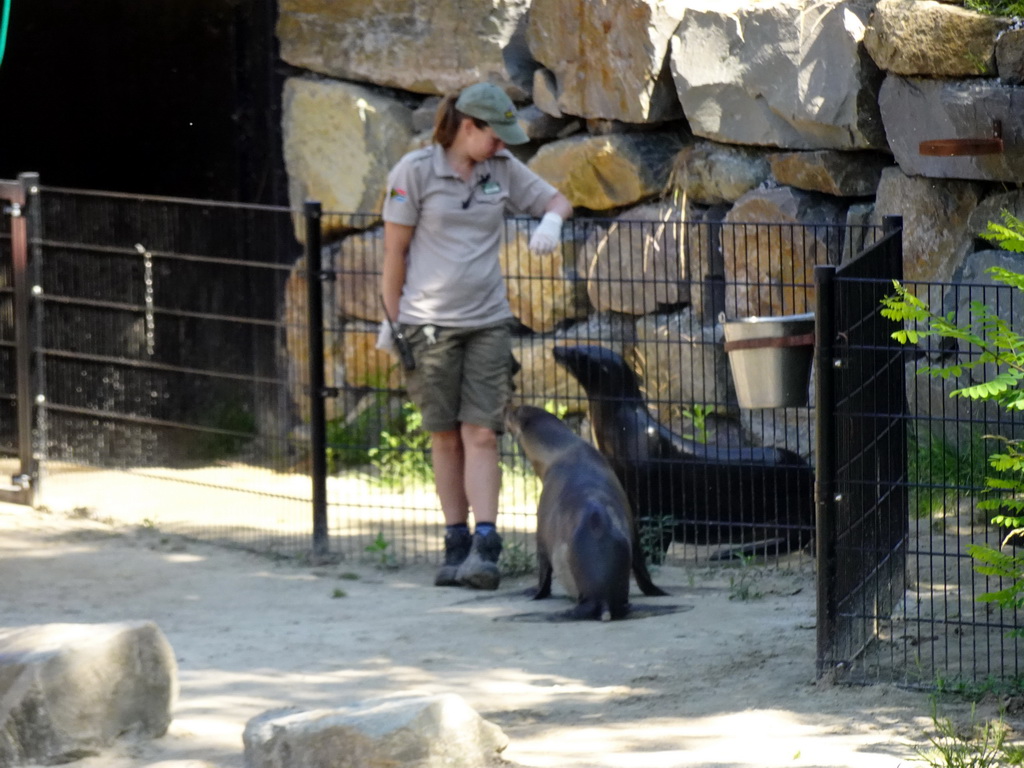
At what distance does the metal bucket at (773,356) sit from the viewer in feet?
17.4

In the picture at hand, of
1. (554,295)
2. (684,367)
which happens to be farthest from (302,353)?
(684,367)

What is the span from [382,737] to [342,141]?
5.67 m

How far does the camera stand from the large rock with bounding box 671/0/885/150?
23.4ft

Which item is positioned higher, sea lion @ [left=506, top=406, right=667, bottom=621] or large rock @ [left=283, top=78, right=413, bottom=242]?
large rock @ [left=283, top=78, right=413, bottom=242]

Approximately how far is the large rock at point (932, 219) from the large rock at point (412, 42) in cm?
239

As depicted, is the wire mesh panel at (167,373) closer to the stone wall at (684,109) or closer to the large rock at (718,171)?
the stone wall at (684,109)

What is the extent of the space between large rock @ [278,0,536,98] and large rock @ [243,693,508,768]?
5185 mm

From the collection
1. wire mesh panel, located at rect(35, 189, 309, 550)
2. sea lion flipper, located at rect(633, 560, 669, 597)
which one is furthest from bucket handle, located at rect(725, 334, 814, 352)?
wire mesh panel, located at rect(35, 189, 309, 550)

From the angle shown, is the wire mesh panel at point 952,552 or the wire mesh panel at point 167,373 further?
the wire mesh panel at point 167,373

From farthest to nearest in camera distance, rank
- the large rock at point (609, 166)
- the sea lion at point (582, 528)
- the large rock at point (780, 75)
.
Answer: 1. the large rock at point (609, 166)
2. the large rock at point (780, 75)
3. the sea lion at point (582, 528)

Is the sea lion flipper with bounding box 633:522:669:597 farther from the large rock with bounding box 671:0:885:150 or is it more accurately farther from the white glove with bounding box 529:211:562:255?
the large rock with bounding box 671:0:885:150

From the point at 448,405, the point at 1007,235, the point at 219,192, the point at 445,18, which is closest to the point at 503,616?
the point at 448,405

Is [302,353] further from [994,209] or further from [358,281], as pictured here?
[994,209]

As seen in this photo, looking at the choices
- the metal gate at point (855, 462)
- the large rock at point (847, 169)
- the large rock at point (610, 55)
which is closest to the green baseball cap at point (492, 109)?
the metal gate at point (855, 462)
